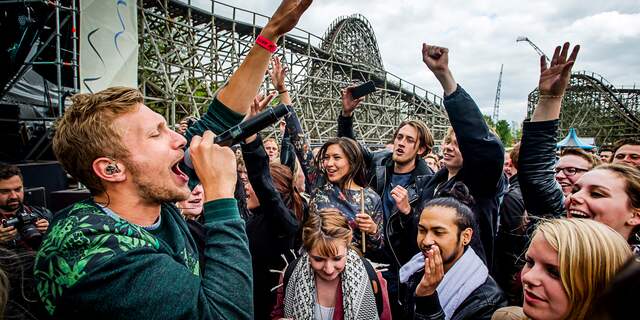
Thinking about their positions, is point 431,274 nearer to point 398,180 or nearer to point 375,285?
point 375,285

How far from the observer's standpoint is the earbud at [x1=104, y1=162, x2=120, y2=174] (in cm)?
110

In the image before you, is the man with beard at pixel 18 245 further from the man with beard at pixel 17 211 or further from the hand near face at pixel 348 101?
the hand near face at pixel 348 101

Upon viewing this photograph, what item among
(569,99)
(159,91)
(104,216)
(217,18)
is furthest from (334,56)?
(569,99)

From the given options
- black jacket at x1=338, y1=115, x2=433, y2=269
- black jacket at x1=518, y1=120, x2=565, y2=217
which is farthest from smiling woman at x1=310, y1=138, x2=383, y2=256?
black jacket at x1=518, y1=120, x2=565, y2=217

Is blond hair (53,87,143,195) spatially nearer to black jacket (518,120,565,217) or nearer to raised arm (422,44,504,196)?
raised arm (422,44,504,196)

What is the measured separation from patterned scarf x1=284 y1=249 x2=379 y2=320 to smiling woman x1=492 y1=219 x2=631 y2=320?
0.88m

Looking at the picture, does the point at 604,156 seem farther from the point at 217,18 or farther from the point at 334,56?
the point at 334,56

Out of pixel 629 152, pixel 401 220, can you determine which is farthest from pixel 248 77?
pixel 629 152

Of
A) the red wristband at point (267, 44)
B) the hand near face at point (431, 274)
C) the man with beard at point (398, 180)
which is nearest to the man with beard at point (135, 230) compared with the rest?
the red wristband at point (267, 44)

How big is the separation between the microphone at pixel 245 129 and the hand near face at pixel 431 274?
919 millimetres

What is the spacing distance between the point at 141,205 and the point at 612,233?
5.43ft

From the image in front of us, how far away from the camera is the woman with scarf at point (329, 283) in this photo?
6.27ft

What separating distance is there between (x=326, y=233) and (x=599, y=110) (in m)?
32.7

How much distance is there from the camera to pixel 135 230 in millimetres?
979
